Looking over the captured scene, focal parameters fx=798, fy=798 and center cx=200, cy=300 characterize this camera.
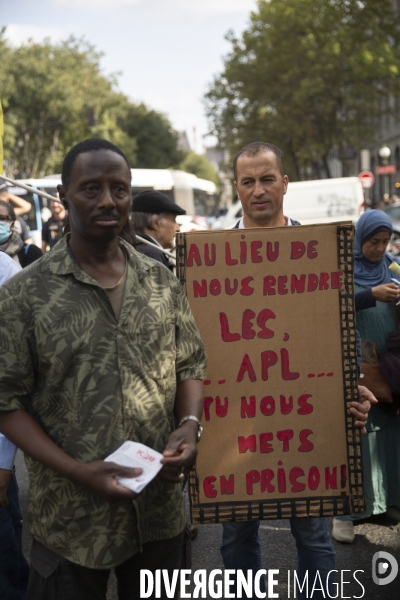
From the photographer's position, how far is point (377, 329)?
4.25m

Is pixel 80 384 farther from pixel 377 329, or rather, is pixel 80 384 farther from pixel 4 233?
pixel 377 329

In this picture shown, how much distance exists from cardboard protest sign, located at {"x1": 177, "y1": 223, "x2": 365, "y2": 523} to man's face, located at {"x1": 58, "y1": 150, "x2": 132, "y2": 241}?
2.33 ft

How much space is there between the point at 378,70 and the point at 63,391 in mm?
30606

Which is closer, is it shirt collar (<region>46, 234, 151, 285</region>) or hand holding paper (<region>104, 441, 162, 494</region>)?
hand holding paper (<region>104, 441, 162, 494</region>)

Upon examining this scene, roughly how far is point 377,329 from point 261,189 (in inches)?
53.6

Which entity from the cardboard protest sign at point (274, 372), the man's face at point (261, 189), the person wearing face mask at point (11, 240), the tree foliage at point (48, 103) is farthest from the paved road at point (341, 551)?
the tree foliage at point (48, 103)

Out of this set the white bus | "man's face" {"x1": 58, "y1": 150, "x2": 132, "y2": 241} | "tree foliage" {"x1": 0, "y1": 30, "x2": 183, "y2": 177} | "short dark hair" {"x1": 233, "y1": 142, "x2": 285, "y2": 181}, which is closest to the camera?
"man's face" {"x1": 58, "y1": 150, "x2": 132, "y2": 241}

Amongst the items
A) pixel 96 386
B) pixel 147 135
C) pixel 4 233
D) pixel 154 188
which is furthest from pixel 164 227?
pixel 147 135

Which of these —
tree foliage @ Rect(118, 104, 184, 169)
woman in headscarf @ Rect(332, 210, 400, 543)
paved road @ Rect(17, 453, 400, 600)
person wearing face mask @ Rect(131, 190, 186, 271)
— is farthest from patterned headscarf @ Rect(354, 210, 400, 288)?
tree foliage @ Rect(118, 104, 184, 169)

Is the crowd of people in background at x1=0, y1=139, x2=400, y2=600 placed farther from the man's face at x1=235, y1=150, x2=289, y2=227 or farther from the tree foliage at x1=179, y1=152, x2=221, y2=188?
the tree foliage at x1=179, y1=152, x2=221, y2=188

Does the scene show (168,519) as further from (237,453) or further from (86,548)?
(237,453)

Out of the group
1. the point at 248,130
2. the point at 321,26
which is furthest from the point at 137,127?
the point at 321,26

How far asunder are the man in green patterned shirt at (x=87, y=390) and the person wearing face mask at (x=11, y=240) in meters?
2.05

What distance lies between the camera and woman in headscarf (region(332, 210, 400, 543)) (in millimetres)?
4164
